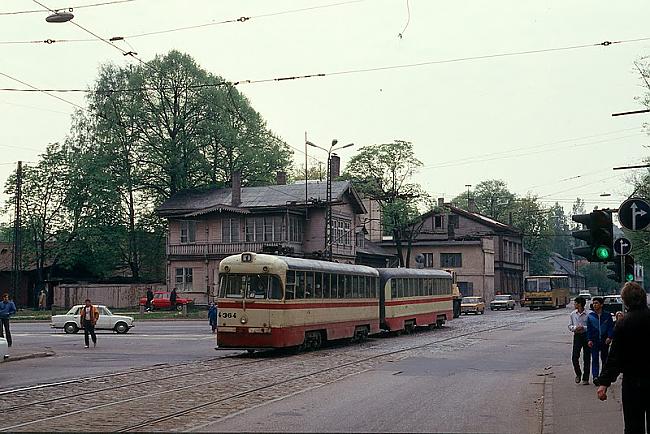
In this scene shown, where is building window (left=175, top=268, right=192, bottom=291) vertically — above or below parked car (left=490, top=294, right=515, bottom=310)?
above

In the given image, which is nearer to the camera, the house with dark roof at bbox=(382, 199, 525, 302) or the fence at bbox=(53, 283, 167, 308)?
the fence at bbox=(53, 283, 167, 308)

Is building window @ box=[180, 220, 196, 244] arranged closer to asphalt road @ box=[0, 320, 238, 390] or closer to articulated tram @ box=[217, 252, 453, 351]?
asphalt road @ box=[0, 320, 238, 390]

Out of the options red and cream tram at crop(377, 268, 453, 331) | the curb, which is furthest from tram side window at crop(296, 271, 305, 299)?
red and cream tram at crop(377, 268, 453, 331)

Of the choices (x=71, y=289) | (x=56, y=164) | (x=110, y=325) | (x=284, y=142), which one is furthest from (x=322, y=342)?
(x=284, y=142)

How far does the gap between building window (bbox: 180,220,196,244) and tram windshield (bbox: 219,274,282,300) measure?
4308 cm

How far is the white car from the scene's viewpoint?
136 feet

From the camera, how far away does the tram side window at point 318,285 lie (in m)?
27.5

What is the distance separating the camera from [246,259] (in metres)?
25.5

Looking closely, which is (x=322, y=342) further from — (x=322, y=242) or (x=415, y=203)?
(x=415, y=203)

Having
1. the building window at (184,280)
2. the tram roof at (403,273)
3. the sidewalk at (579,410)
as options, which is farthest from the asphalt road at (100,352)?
the building window at (184,280)

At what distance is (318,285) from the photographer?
27.7 m

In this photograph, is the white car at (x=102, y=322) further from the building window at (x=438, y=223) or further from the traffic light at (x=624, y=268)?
the building window at (x=438, y=223)

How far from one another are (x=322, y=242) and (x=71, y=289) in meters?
18.7

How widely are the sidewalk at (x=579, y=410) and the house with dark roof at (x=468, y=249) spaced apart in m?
63.6
